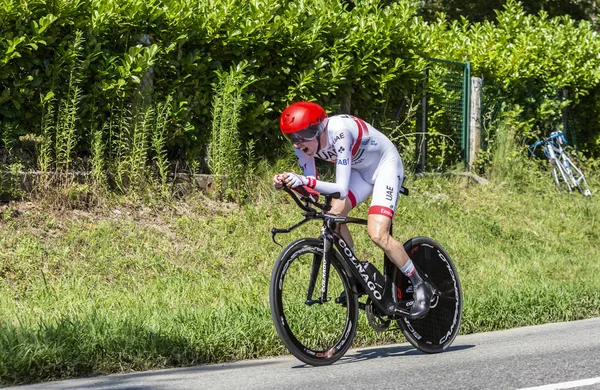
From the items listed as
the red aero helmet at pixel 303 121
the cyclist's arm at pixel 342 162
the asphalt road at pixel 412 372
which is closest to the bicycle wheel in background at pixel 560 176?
the asphalt road at pixel 412 372

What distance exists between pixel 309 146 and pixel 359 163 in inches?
23.0

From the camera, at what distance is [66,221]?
952 centimetres

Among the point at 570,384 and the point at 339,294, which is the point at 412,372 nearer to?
the point at 339,294

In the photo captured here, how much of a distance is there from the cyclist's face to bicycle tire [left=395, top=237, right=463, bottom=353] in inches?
46.1

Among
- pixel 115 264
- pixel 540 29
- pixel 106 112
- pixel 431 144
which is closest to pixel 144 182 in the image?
Answer: pixel 106 112

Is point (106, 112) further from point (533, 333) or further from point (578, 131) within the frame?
point (578, 131)

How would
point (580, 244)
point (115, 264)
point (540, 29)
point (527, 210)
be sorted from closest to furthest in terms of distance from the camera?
1. point (115, 264)
2. point (580, 244)
3. point (527, 210)
4. point (540, 29)

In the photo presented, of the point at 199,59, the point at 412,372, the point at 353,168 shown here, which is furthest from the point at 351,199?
the point at 199,59

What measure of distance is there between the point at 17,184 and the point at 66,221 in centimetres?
65

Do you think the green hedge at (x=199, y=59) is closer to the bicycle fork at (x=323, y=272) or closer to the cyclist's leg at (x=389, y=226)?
the cyclist's leg at (x=389, y=226)

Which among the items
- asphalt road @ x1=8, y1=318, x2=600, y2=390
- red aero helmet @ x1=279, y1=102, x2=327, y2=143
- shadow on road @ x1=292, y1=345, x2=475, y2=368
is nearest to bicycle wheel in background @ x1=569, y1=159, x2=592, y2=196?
asphalt road @ x1=8, y1=318, x2=600, y2=390

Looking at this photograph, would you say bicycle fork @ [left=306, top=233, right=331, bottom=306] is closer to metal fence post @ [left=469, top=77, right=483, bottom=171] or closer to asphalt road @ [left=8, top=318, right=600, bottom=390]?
asphalt road @ [left=8, top=318, right=600, bottom=390]

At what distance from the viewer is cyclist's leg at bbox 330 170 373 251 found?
271 inches

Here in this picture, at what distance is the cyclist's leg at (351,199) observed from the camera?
6.88 meters
